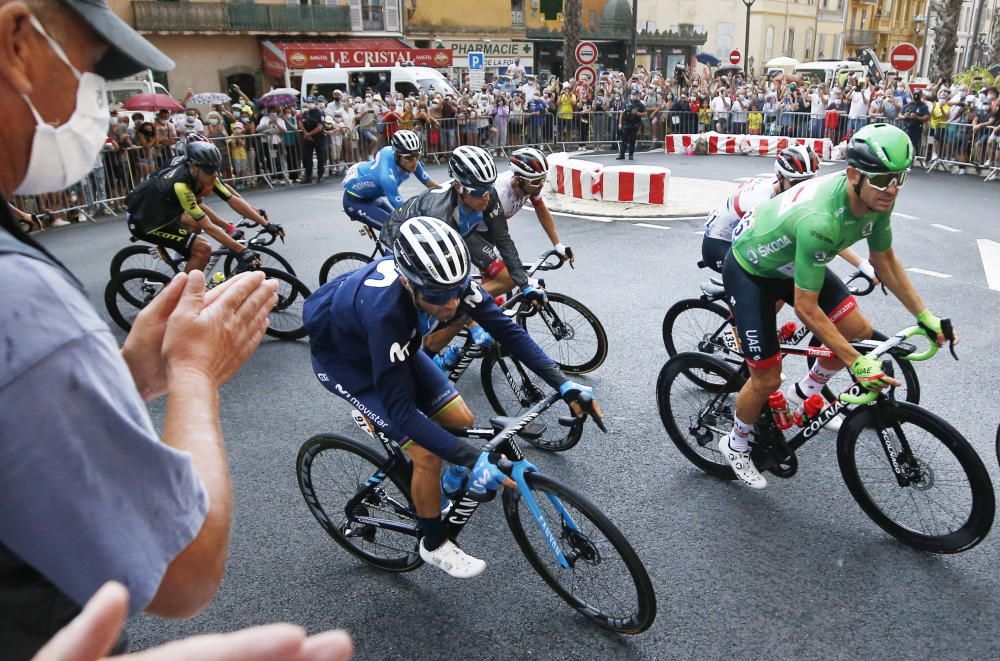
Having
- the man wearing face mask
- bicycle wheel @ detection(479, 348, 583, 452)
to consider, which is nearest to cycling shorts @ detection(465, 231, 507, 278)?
bicycle wheel @ detection(479, 348, 583, 452)

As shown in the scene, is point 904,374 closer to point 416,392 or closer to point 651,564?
point 651,564

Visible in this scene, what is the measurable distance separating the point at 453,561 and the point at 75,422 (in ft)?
9.38

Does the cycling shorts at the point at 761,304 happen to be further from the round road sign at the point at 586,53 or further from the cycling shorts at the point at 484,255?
the round road sign at the point at 586,53

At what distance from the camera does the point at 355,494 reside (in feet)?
13.1

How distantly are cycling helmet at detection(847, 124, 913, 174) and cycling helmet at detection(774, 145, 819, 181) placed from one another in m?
2.27

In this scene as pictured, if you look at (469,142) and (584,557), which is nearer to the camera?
(584,557)

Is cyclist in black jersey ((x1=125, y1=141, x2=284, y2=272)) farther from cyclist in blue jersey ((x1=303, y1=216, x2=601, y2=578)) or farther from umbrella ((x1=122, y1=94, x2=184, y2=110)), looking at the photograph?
umbrella ((x1=122, y1=94, x2=184, y2=110))

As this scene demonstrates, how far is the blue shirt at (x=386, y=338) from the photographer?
333 cm

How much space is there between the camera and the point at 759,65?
54.3 metres

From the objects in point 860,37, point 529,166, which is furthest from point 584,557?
point 860,37

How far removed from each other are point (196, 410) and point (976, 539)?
391 cm

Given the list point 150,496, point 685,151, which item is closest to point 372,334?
point 150,496

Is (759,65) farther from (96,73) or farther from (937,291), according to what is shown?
(96,73)

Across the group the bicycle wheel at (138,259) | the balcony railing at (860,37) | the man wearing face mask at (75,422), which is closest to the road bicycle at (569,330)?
the bicycle wheel at (138,259)
